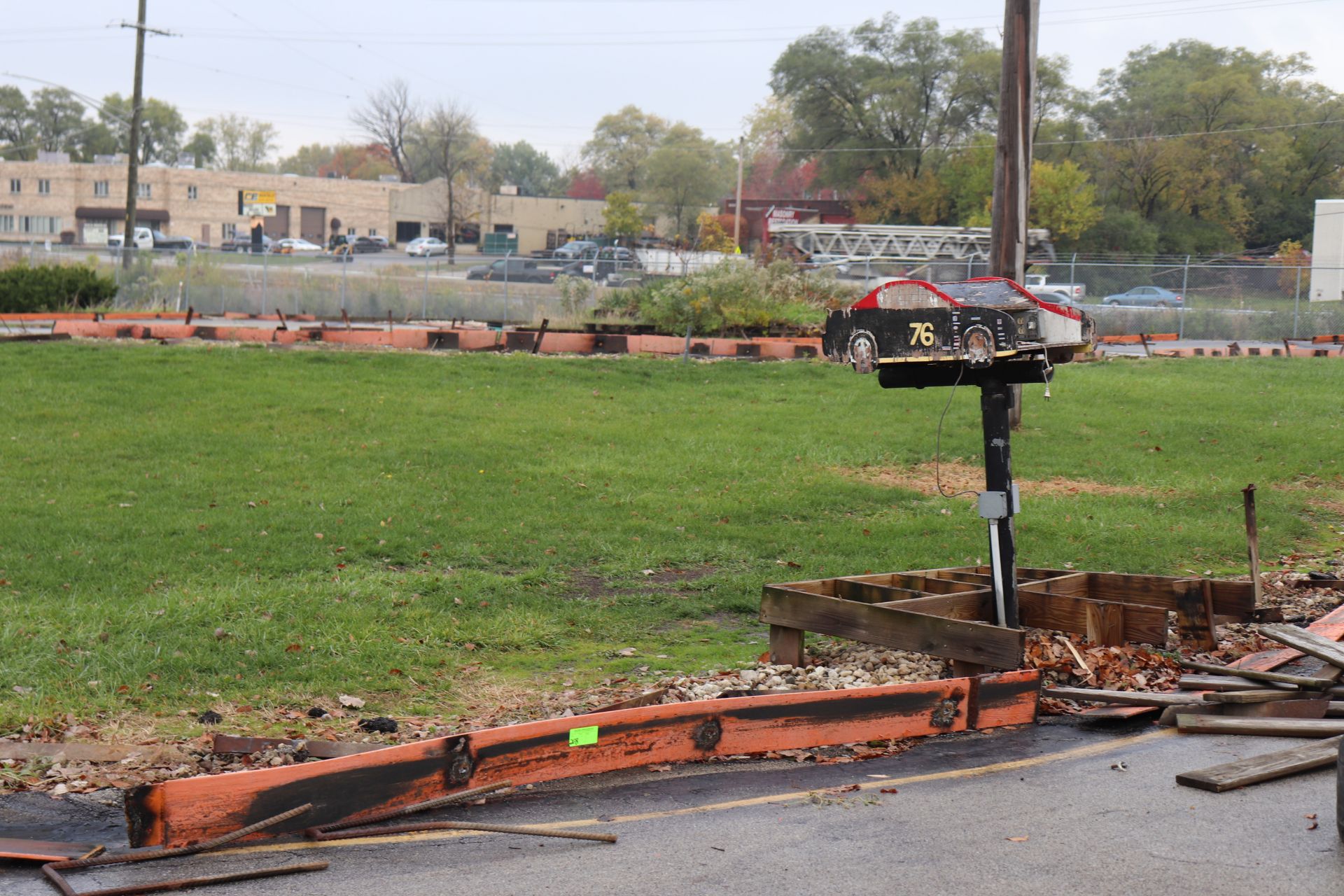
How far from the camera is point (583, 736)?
559cm

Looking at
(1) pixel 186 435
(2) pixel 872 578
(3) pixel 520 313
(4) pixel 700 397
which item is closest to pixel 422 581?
(2) pixel 872 578

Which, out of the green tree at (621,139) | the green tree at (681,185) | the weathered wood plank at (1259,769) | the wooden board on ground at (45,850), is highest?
the green tree at (621,139)

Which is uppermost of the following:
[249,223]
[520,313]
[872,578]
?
[249,223]

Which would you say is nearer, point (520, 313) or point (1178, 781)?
point (1178, 781)

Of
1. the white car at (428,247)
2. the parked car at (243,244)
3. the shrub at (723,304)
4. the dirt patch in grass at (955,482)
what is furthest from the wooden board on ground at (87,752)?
the white car at (428,247)

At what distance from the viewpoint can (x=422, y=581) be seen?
357 inches

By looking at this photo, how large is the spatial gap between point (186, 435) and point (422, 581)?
20.5 ft

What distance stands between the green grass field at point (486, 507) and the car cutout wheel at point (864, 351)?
213 cm

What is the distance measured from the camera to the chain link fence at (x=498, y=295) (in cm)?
3203

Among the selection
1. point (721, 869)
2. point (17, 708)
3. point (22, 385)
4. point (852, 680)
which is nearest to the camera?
point (721, 869)

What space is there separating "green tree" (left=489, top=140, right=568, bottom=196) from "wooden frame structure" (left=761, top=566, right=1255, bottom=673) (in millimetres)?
120402

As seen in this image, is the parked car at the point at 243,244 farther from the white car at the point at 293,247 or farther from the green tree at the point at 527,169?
the green tree at the point at 527,169

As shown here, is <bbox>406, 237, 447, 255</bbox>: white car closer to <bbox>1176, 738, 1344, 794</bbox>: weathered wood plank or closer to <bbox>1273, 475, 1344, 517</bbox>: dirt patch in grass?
<bbox>1273, 475, 1344, 517</bbox>: dirt patch in grass

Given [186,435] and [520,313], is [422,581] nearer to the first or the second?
[186,435]
